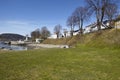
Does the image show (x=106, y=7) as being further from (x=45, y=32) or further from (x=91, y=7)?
(x=45, y=32)

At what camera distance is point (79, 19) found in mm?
83188

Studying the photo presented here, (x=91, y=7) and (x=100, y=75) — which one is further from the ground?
(x=91, y=7)

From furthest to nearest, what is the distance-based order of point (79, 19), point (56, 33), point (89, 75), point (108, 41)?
point (56, 33) → point (79, 19) → point (108, 41) → point (89, 75)

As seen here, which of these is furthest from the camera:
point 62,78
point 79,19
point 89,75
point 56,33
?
point 56,33

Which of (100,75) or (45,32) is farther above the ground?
(45,32)

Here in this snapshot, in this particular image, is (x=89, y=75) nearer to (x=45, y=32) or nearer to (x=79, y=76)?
(x=79, y=76)

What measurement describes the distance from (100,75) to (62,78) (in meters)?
2.17

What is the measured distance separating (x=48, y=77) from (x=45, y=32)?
126957 millimetres

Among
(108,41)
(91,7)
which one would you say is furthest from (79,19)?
(108,41)

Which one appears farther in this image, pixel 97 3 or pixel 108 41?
pixel 97 3

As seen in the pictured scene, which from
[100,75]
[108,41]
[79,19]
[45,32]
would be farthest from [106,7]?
[45,32]

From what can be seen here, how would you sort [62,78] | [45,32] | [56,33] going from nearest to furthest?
1. [62,78]
2. [56,33]
3. [45,32]

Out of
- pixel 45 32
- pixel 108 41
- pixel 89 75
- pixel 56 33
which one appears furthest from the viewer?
pixel 45 32

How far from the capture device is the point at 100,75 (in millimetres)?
9766
